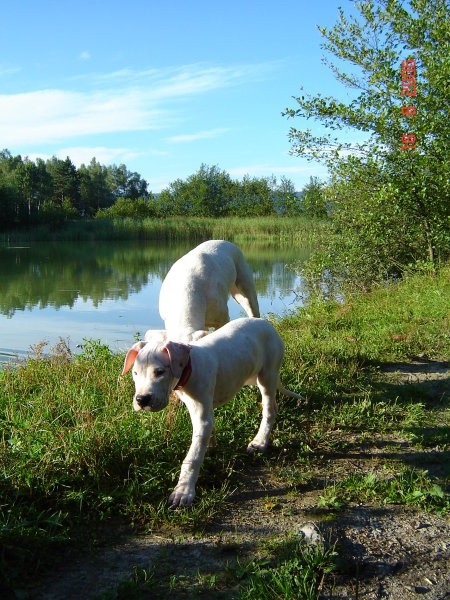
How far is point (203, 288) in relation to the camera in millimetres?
5719

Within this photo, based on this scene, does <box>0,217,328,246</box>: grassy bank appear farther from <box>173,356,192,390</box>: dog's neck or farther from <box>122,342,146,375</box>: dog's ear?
<box>122,342,146,375</box>: dog's ear

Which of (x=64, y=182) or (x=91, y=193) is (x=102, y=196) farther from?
(x=64, y=182)

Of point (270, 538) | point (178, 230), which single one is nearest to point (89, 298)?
point (270, 538)

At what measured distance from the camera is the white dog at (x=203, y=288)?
200 inches

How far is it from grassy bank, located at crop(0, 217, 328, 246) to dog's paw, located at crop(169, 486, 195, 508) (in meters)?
33.6

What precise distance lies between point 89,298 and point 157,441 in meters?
13.0

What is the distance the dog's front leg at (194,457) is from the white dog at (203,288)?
77 centimetres

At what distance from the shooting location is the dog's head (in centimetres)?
321

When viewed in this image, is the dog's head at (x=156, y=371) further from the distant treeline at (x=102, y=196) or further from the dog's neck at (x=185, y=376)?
the distant treeline at (x=102, y=196)

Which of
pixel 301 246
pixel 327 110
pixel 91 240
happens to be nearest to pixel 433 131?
pixel 327 110

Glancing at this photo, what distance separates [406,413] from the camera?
16.7ft

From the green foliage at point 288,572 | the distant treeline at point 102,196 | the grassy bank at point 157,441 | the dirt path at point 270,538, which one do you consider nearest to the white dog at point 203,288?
the grassy bank at point 157,441

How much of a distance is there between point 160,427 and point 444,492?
2020mm

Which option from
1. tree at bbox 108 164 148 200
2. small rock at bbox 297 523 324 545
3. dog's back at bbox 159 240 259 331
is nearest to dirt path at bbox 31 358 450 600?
small rock at bbox 297 523 324 545
